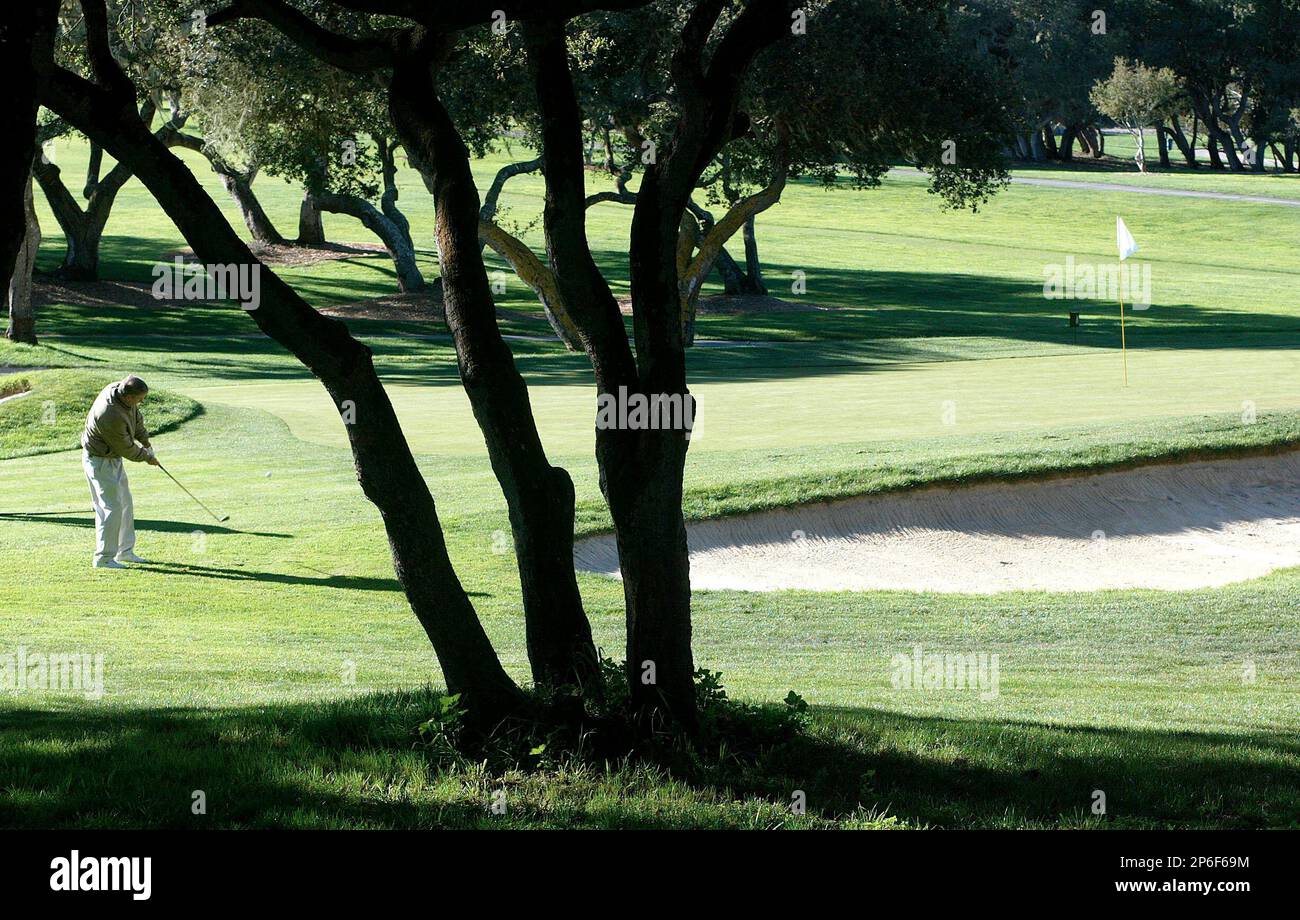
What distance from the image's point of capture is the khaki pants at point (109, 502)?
13.8 metres

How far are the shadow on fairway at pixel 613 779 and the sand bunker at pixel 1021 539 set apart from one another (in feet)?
23.9

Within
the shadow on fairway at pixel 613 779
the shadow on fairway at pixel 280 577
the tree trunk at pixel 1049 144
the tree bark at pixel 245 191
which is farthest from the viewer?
the tree trunk at pixel 1049 144

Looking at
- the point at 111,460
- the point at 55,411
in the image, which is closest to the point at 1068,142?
the point at 55,411

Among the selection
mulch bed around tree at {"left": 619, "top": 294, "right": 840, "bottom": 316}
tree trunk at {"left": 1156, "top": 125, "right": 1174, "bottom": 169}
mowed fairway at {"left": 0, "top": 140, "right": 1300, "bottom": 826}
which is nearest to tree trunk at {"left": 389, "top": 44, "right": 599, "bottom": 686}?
mowed fairway at {"left": 0, "top": 140, "right": 1300, "bottom": 826}

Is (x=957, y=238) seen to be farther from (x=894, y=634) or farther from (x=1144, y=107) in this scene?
(x=894, y=634)

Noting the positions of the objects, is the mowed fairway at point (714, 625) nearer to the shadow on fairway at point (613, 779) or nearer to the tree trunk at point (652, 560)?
the shadow on fairway at point (613, 779)

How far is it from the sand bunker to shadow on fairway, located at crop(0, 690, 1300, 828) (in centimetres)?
728

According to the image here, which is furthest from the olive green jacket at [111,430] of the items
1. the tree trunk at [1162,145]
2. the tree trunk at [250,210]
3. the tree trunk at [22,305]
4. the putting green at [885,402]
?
the tree trunk at [1162,145]

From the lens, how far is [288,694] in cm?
882

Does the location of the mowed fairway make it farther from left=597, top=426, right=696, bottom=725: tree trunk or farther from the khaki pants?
left=597, top=426, right=696, bottom=725: tree trunk

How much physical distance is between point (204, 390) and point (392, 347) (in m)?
11.0

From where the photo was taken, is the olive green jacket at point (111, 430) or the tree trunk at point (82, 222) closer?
the olive green jacket at point (111, 430)

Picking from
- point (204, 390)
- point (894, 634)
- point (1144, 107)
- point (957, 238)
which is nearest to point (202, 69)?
point (204, 390)

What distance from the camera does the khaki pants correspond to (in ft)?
45.3
